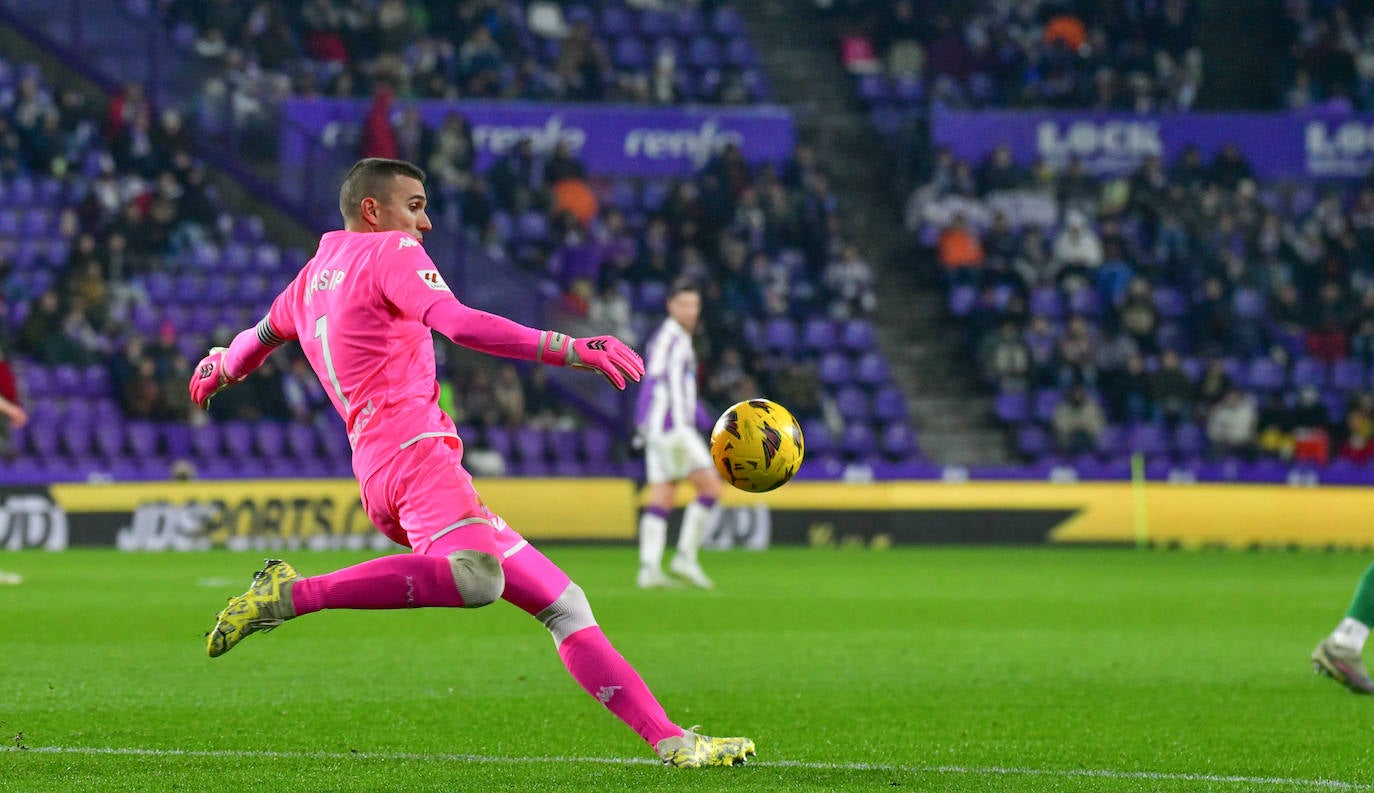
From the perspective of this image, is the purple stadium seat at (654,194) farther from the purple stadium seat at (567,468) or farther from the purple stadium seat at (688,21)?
the purple stadium seat at (567,468)

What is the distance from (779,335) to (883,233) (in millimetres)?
4432

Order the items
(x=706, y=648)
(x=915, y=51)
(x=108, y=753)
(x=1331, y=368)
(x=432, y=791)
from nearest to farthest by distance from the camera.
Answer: (x=432, y=791) < (x=108, y=753) < (x=706, y=648) < (x=1331, y=368) < (x=915, y=51)

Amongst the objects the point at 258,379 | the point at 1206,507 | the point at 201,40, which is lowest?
the point at 1206,507

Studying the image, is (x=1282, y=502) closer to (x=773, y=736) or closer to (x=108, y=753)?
(x=773, y=736)

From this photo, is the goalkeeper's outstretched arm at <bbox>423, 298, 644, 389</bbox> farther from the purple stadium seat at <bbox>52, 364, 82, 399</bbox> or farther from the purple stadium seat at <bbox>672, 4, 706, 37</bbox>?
the purple stadium seat at <bbox>672, 4, 706, 37</bbox>

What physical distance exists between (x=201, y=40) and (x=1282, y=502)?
15.2 m

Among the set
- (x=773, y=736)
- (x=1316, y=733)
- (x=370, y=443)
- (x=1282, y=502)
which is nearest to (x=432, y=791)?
(x=370, y=443)

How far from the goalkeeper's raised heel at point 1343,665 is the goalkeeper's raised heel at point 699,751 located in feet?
13.2

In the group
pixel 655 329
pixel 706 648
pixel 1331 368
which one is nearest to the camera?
pixel 706 648

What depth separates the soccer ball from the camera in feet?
23.3

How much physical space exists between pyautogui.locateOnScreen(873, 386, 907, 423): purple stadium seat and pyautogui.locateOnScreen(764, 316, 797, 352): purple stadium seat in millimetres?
1316

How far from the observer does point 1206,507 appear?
22.5m

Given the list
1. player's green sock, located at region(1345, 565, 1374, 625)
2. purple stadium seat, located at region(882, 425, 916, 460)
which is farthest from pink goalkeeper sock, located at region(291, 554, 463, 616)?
purple stadium seat, located at region(882, 425, 916, 460)

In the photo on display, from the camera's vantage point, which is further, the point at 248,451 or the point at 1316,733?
the point at 248,451
